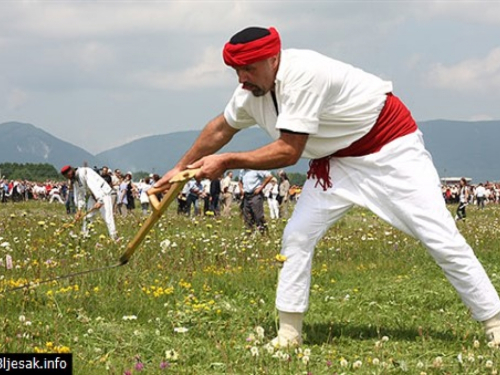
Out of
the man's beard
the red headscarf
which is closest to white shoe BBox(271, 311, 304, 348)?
the man's beard

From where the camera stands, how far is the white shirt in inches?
195

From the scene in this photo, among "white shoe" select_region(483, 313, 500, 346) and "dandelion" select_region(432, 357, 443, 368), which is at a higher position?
"white shoe" select_region(483, 313, 500, 346)

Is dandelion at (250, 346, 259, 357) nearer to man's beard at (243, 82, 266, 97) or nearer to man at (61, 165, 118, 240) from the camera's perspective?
man's beard at (243, 82, 266, 97)

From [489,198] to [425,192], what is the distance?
60.4 meters

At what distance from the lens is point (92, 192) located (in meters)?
15.1

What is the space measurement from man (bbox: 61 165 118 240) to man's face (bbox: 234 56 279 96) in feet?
28.4

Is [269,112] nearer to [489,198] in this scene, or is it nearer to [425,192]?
[425,192]

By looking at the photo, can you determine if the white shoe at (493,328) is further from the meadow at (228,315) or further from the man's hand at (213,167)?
the man's hand at (213,167)

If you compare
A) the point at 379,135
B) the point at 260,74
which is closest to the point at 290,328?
the point at 379,135

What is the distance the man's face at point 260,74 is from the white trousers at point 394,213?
0.81 meters

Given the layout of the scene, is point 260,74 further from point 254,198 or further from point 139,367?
point 254,198

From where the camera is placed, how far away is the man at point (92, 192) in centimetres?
1444

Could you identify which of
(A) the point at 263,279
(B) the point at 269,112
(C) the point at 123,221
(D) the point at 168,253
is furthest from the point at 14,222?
(B) the point at 269,112

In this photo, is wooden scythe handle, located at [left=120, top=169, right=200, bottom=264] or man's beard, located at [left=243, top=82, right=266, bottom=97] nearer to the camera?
wooden scythe handle, located at [left=120, top=169, right=200, bottom=264]
